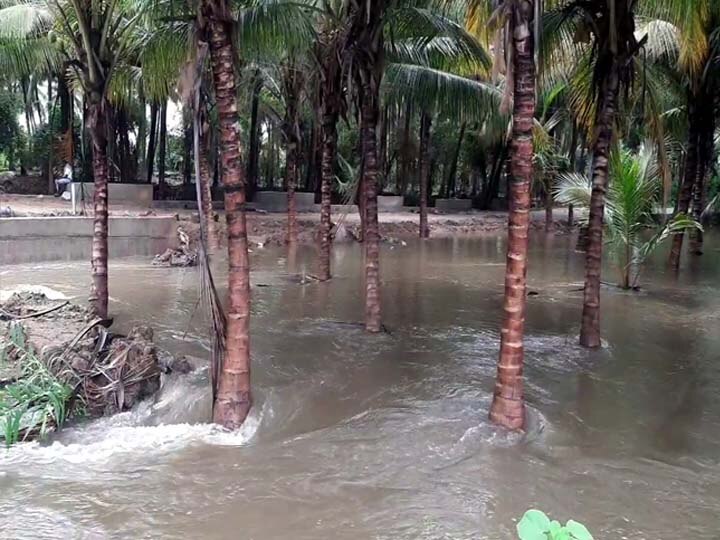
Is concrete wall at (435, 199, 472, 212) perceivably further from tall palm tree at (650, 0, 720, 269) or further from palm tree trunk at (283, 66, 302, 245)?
tall palm tree at (650, 0, 720, 269)

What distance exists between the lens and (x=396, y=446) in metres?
6.33

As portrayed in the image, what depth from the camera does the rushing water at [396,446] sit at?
16.4 feet

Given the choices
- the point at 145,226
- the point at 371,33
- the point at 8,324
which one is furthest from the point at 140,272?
the point at 371,33

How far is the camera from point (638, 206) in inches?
498

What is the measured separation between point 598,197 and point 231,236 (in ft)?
18.2

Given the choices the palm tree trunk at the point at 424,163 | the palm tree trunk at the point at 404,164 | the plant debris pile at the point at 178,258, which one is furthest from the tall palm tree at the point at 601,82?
the palm tree trunk at the point at 404,164

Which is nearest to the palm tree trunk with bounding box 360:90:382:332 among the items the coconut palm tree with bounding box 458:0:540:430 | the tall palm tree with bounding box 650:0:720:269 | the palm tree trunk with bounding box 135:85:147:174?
the coconut palm tree with bounding box 458:0:540:430

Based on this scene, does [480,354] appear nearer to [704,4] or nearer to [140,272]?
[704,4]

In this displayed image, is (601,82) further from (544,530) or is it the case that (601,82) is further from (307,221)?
(307,221)

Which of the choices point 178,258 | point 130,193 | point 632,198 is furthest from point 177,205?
point 632,198

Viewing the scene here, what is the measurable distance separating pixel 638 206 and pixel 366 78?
19.5 feet

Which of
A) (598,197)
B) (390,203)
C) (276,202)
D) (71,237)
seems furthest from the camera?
(390,203)

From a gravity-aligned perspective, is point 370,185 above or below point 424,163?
below

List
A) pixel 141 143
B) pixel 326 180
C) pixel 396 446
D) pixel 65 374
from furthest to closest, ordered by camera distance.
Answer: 1. pixel 141 143
2. pixel 326 180
3. pixel 65 374
4. pixel 396 446
